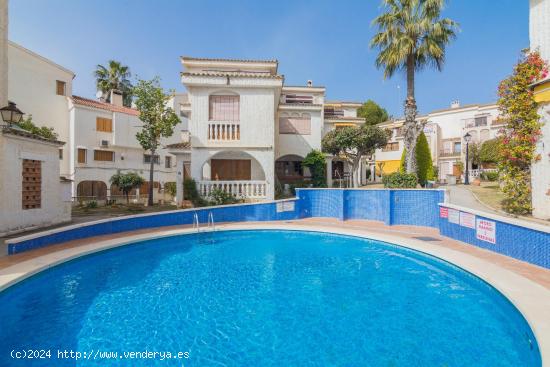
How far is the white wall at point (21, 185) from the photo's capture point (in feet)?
36.3

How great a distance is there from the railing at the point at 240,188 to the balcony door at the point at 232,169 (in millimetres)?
2440

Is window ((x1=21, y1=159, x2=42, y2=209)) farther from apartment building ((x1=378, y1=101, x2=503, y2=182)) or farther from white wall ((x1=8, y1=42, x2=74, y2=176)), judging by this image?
apartment building ((x1=378, y1=101, x2=503, y2=182))

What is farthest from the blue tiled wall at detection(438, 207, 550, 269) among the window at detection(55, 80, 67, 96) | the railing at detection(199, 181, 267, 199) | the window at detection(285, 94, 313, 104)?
the window at detection(55, 80, 67, 96)

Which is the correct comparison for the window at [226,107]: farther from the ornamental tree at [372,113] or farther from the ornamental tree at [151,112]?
the ornamental tree at [372,113]

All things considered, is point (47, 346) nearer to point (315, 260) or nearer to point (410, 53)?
point (315, 260)

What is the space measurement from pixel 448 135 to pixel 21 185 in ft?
178

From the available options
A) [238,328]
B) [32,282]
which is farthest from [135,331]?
[32,282]

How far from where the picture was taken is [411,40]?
685 inches

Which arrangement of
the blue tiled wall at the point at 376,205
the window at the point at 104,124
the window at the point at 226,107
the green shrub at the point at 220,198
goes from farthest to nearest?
the window at the point at 104,124 < the window at the point at 226,107 < the green shrub at the point at 220,198 < the blue tiled wall at the point at 376,205

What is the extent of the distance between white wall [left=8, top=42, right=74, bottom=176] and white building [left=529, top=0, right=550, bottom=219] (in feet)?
121

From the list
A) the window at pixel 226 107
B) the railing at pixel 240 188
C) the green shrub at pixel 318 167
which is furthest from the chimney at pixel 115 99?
the green shrub at pixel 318 167

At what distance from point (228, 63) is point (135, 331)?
24119 millimetres

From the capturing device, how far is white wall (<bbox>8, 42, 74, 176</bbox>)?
23703 millimetres

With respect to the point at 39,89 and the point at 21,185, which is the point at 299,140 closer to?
the point at 21,185
